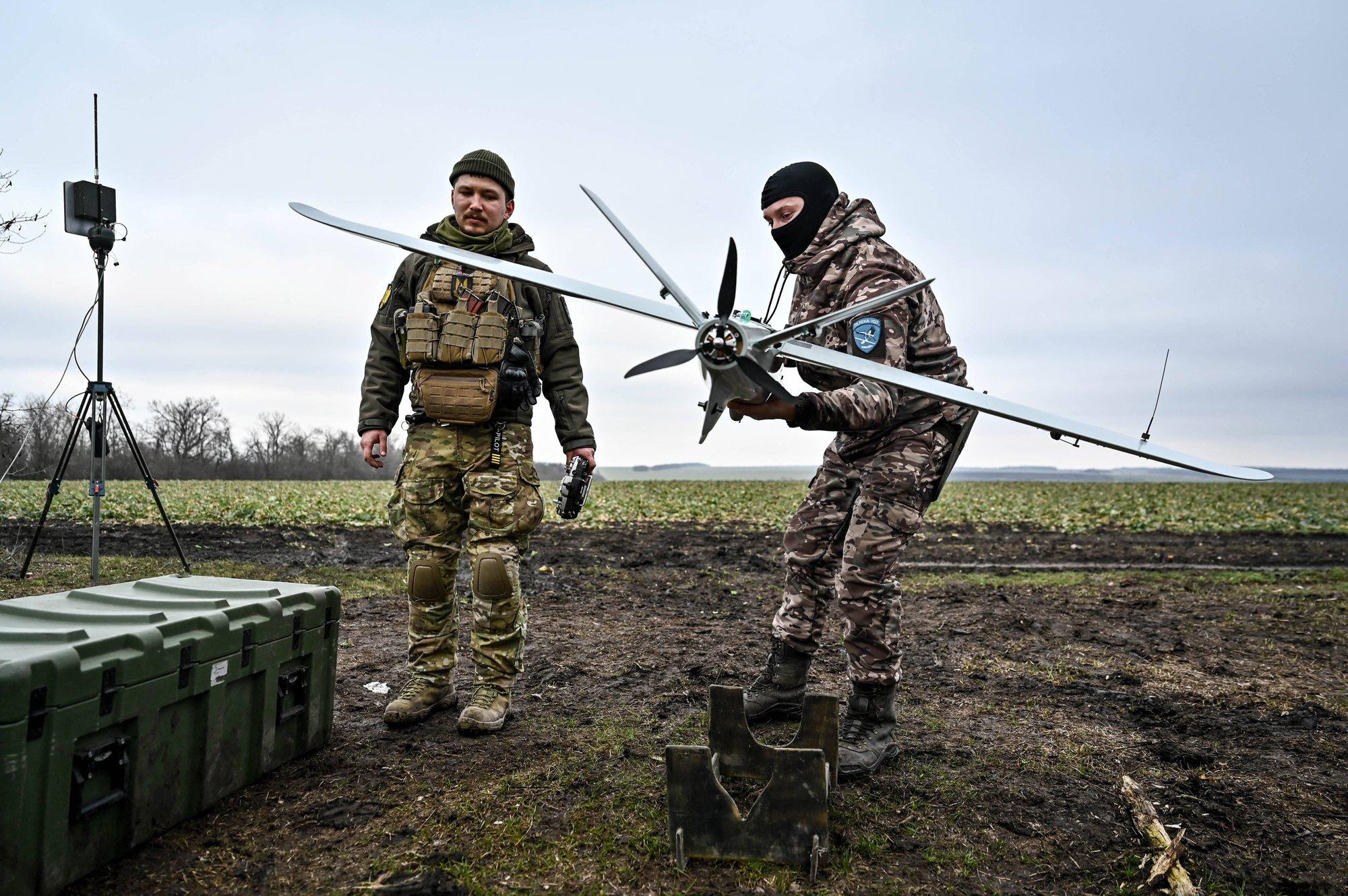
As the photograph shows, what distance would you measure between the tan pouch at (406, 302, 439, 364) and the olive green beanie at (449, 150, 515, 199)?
0.77 metres

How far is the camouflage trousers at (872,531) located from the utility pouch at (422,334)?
2.13 metres

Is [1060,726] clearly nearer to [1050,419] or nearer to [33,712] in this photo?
[1050,419]

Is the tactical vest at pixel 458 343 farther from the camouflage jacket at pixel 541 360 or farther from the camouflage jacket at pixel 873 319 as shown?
the camouflage jacket at pixel 873 319

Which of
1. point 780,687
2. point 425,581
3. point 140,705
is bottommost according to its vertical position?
point 780,687

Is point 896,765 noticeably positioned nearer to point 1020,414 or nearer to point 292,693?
point 1020,414

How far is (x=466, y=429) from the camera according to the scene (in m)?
4.27

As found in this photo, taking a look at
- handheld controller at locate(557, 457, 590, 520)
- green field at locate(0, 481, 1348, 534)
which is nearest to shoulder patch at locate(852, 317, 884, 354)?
handheld controller at locate(557, 457, 590, 520)

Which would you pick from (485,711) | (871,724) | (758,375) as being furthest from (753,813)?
(485,711)

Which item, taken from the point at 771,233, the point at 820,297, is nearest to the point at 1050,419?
the point at 820,297

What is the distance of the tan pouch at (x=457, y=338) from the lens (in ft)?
13.4

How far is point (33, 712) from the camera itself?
2.31 m

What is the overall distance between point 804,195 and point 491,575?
8.44 feet

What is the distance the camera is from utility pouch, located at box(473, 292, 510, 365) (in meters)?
4.11

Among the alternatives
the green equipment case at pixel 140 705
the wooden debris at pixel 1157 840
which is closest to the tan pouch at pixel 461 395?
the green equipment case at pixel 140 705
